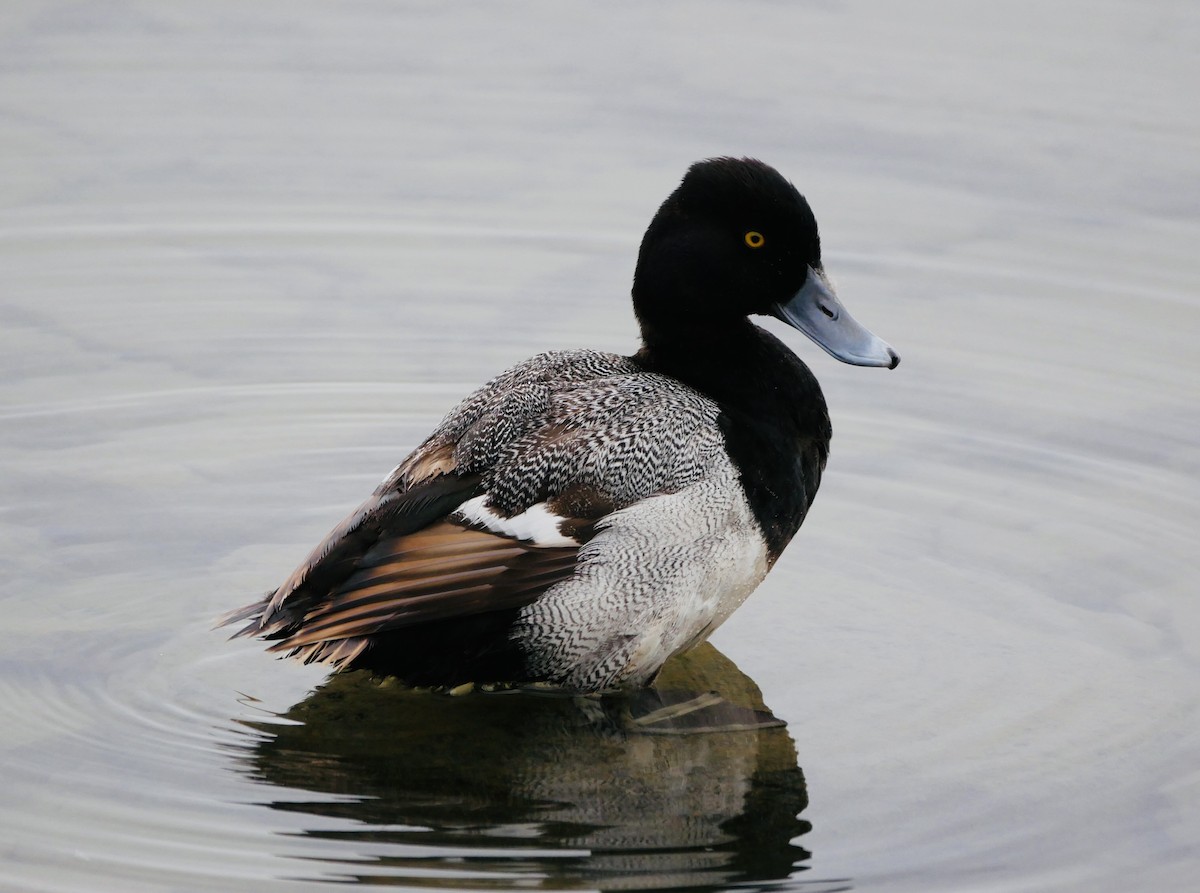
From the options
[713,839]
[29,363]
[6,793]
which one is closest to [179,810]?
[6,793]

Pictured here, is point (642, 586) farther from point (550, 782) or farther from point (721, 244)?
point (721, 244)

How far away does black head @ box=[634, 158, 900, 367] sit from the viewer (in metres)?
7.25

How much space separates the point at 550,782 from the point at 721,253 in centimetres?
208

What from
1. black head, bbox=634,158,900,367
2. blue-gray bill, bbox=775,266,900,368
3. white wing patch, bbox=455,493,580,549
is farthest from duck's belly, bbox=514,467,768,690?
blue-gray bill, bbox=775,266,900,368

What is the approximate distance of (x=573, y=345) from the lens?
9570 millimetres

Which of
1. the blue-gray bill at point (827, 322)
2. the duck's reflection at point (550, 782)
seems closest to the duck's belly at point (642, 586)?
the duck's reflection at point (550, 782)

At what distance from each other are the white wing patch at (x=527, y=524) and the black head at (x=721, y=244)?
1135 mm

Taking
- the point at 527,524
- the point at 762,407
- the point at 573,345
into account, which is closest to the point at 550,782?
the point at 527,524

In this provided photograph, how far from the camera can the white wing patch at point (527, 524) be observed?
6535 mm

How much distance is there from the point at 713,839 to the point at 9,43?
8.36 metres

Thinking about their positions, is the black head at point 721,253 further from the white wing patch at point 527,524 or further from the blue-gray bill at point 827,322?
the white wing patch at point 527,524

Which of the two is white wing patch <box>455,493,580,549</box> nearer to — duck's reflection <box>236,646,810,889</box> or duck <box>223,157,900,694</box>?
duck <box>223,157,900,694</box>

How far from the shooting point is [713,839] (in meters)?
6.17

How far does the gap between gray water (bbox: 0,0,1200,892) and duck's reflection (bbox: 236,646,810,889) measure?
0.06ft
